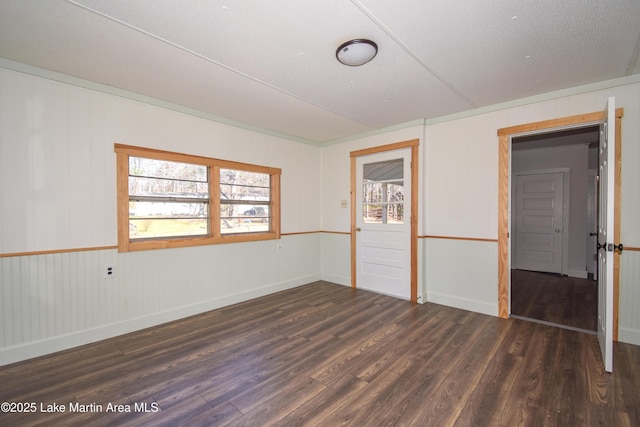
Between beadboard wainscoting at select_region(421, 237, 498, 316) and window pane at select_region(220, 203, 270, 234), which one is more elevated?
window pane at select_region(220, 203, 270, 234)

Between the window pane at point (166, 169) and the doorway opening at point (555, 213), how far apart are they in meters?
5.17

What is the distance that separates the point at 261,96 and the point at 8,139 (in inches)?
88.9

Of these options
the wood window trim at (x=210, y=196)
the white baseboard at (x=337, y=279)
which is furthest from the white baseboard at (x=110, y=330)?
the white baseboard at (x=337, y=279)

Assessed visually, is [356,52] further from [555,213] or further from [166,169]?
[555,213]

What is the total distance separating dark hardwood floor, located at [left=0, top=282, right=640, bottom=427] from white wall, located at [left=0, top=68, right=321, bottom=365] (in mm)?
276

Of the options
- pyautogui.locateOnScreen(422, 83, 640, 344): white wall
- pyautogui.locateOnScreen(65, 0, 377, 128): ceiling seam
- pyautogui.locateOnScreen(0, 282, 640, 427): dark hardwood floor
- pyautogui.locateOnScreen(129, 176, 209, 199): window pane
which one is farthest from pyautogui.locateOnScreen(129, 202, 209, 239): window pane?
pyautogui.locateOnScreen(422, 83, 640, 344): white wall

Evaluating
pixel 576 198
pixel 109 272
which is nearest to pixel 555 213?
pixel 576 198

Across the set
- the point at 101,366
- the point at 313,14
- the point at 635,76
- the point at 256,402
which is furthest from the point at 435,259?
the point at 101,366

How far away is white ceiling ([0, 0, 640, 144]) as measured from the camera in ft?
6.03

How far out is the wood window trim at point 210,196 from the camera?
3023 millimetres

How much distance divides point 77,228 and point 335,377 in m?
2.81

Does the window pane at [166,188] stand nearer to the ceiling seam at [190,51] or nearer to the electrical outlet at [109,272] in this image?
the electrical outlet at [109,272]

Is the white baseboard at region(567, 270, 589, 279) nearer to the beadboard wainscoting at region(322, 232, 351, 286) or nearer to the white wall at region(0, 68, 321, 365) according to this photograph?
the beadboard wainscoting at region(322, 232, 351, 286)

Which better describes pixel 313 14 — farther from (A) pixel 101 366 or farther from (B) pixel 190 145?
(A) pixel 101 366
